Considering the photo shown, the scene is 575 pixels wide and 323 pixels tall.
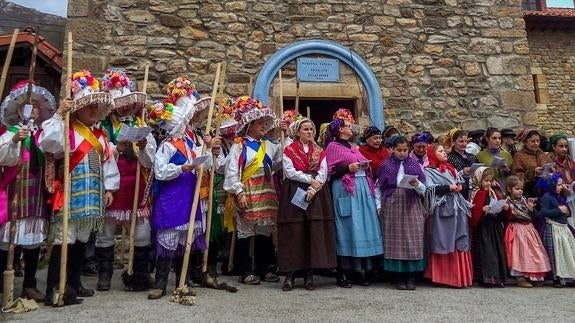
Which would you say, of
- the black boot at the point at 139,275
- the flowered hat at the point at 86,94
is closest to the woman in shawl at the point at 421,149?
the black boot at the point at 139,275

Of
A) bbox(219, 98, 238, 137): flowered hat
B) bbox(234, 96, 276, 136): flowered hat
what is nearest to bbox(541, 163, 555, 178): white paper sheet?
bbox(234, 96, 276, 136): flowered hat

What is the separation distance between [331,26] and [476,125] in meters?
2.55

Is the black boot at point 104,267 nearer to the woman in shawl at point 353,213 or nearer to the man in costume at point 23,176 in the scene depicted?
the man in costume at point 23,176

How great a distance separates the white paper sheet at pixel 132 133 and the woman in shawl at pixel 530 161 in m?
3.73

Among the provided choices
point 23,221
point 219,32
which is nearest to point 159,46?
point 219,32

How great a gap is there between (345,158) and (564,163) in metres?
2.44

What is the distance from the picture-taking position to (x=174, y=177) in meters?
3.47

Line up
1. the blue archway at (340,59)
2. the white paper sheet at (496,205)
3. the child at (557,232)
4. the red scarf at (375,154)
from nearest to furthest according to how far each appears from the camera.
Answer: the white paper sheet at (496,205) < the child at (557,232) < the red scarf at (375,154) < the blue archway at (340,59)

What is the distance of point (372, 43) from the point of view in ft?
21.5

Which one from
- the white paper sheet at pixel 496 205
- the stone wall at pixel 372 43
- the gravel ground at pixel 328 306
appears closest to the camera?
the gravel ground at pixel 328 306

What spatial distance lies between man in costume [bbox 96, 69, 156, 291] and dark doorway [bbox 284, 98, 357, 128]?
300 centimetres

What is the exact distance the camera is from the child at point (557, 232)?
4.26m

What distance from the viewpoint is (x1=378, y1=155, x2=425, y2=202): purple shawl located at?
4098 mm

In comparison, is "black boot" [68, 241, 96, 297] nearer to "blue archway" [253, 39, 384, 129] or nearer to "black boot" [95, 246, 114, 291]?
"black boot" [95, 246, 114, 291]
